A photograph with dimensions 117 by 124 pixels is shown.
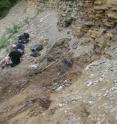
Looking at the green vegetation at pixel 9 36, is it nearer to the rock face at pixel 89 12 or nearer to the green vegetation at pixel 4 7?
the green vegetation at pixel 4 7

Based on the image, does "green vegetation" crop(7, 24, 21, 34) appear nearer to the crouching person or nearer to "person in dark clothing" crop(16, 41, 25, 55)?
"person in dark clothing" crop(16, 41, 25, 55)

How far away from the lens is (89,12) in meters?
17.4

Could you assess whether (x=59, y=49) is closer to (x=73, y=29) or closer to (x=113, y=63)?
(x=73, y=29)

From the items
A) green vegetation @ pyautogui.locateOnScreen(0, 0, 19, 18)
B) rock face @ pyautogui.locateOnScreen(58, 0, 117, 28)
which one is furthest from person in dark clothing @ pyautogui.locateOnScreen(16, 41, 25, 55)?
green vegetation @ pyautogui.locateOnScreen(0, 0, 19, 18)

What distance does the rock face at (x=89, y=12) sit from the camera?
16.0 meters

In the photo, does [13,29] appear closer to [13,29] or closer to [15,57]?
[13,29]

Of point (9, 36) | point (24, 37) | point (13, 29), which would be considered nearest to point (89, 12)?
point (24, 37)

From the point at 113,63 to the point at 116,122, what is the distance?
291cm

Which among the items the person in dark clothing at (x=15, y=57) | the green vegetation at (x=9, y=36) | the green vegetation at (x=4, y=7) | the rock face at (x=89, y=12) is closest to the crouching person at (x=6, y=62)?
the person in dark clothing at (x=15, y=57)

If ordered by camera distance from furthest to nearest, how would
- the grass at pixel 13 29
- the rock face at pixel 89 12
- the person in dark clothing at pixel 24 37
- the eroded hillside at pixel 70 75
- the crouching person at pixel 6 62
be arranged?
1. the grass at pixel 13 29
2. the person in dark clothing at pixel 24 37
3. the crouching person at pixel 6 62
4. the rock face at pixel 89 12
5. the eroded hillside at pixel 70 75

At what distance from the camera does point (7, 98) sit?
16469 mm

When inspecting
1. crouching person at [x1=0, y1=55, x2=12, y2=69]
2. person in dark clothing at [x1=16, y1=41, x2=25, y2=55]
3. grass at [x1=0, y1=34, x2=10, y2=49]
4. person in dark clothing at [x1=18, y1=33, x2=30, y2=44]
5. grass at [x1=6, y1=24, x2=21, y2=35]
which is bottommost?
grass at [x1=6, y1=24, x2=21, y2=35]

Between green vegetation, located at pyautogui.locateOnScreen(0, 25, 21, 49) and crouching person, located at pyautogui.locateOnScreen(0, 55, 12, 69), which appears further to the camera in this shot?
green vegetation, located at pyautogui.locateOnScreen(0, 25, 21, 49)

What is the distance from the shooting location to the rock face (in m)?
16.0
